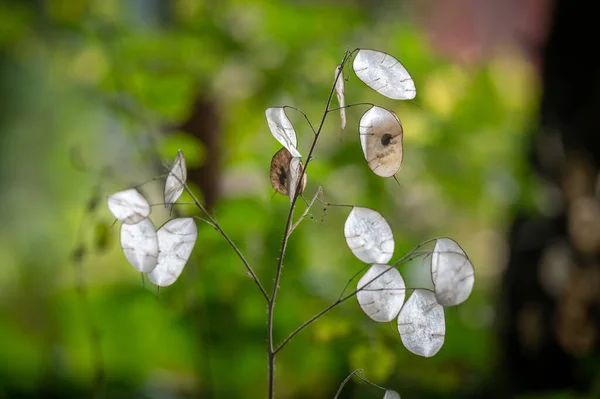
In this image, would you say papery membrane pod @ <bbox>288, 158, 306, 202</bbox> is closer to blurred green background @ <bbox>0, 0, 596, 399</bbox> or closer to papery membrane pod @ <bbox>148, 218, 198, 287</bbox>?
papery membrane pod @ <bbox>148, 218, 198, 287</bbox>

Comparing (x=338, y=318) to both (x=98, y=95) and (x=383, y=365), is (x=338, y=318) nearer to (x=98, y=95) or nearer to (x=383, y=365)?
(x=383, y=365)

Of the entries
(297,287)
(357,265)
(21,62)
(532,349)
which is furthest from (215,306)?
(21,62)

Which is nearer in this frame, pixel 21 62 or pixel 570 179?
pixel 570 179

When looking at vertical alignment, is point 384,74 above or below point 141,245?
above

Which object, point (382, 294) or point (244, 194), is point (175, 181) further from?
point (244, 194)

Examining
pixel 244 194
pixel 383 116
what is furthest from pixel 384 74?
pixel 244 194

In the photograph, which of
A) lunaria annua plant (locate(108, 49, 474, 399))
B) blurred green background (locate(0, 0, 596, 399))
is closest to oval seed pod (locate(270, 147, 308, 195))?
lunaria annua plant (locate(108, 49, 474, 399))

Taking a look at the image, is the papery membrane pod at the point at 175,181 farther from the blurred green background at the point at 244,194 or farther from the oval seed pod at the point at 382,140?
the blurred green background at the point at 244,194
